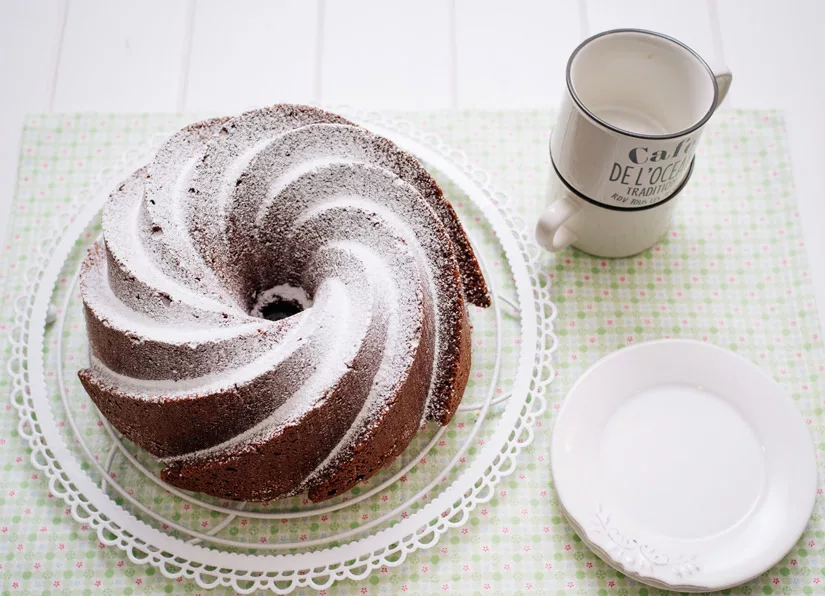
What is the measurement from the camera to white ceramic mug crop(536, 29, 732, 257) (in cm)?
162

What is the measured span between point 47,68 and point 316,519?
1403 mm

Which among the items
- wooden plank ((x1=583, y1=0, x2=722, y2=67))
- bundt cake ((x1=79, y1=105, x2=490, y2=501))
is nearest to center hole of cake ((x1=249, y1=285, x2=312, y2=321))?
bundt cake ((x1=79, y1=105, x2=490, y2=501))

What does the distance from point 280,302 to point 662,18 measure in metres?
1.31

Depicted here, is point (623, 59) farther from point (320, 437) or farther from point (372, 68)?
point (320, 437)

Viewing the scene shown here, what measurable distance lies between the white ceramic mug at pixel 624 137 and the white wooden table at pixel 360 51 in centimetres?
40

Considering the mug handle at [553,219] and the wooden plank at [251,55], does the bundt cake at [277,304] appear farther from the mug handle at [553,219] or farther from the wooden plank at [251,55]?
the wooden plank at [251,55]

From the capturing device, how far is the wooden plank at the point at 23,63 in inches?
82.7

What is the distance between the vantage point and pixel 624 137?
5.18ft

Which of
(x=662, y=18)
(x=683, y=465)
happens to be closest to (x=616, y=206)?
(x=683, y=465)

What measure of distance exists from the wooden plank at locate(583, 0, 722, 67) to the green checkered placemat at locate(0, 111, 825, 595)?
275 mm

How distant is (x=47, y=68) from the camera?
222 cm

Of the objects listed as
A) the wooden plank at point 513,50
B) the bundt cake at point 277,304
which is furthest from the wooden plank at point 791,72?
the bundt cake at point 277,304

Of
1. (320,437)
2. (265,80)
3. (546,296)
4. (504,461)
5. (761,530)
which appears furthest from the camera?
(265,80)

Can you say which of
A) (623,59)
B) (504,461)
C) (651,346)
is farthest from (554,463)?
(623,59)
